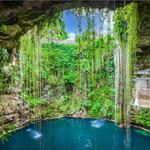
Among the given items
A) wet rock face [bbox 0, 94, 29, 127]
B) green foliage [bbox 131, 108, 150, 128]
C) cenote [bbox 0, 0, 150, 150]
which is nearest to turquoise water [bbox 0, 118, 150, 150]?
cenote [bbox 0, 0, 150, 150]

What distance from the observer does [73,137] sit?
37.9 feet

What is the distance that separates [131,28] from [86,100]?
7.90 m

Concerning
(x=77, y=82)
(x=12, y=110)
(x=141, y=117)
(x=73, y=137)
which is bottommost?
(x=73, y=137)

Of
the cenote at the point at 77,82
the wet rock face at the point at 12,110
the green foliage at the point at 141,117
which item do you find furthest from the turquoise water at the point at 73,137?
the wet rock face at the point at 12,110

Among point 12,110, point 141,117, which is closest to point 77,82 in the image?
point 12,110

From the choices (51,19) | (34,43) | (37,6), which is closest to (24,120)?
(34,43)

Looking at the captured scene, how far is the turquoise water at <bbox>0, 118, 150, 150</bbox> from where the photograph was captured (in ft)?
32.8

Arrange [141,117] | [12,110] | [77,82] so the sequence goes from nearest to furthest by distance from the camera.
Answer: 1. [141,117]
2. [12,110]
3. [77,82]

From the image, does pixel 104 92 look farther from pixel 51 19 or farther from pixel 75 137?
pixel 51 19

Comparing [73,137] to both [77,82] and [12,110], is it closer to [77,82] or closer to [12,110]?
[12,110]

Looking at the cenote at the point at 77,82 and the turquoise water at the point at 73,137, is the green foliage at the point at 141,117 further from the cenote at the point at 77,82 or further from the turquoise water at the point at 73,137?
the turquoise water at the point at 73,137

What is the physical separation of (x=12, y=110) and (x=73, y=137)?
255 cm

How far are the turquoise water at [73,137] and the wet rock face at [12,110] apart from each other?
50 cm

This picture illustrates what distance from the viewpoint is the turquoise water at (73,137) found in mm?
10008
